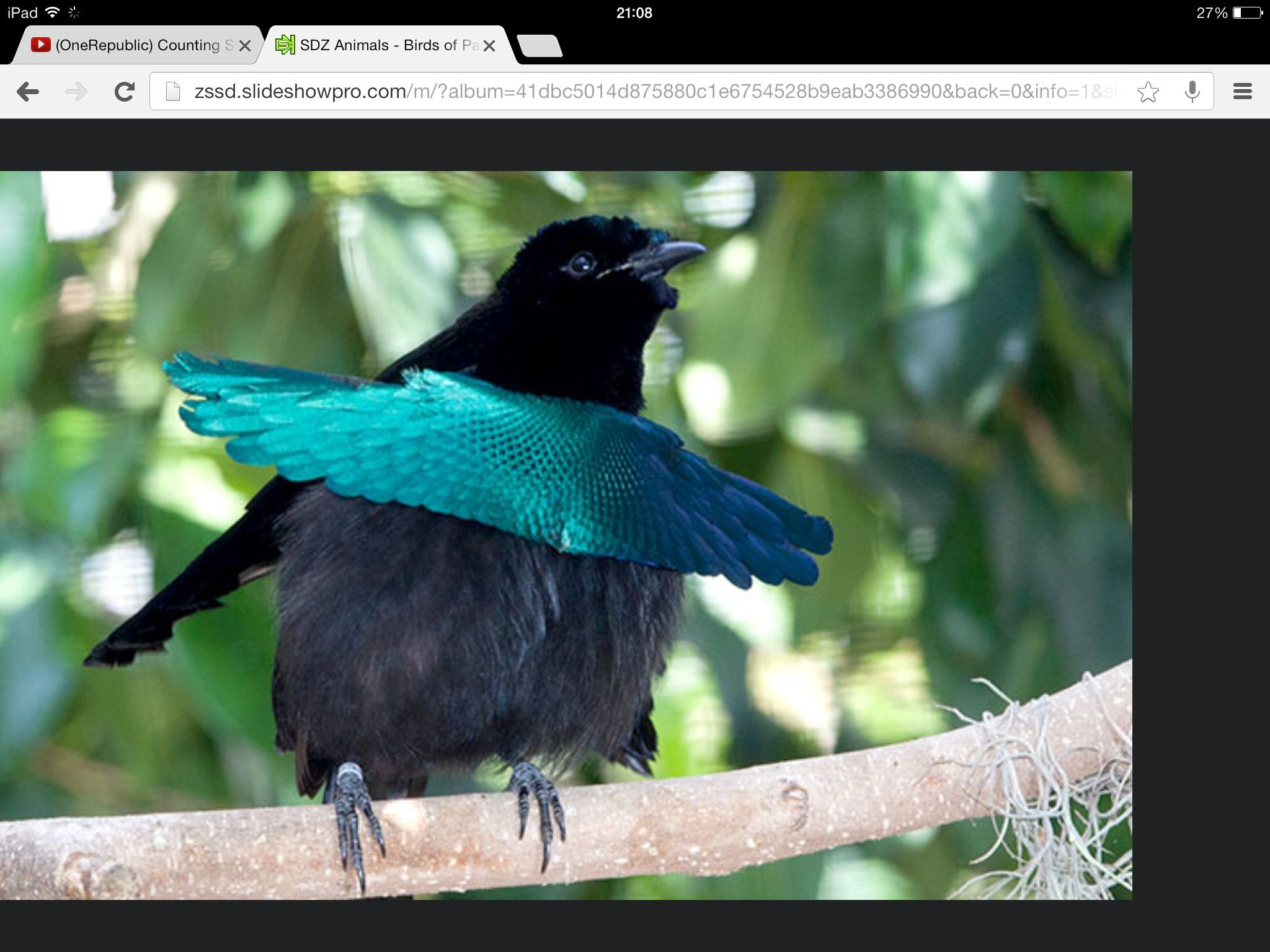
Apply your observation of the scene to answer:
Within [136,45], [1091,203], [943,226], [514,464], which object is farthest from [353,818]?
[1091,203]

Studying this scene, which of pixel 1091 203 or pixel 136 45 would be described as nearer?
pixel 136 45

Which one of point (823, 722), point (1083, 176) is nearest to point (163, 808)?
point (823, 722)

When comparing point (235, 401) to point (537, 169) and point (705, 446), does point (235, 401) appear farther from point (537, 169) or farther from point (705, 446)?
point (705, 446)

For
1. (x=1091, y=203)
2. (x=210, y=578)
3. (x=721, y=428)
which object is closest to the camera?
(x=210, y=578)

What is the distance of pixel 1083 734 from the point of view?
303cm

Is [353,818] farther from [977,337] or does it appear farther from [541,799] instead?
[977,337]

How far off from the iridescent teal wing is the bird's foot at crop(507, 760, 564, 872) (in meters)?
0.34

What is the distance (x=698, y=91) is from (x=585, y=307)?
475 millimetres

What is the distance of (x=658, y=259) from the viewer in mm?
3238

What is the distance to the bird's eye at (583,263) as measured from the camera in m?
3.28

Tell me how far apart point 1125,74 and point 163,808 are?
2076mm

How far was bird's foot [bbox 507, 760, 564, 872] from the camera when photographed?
291 cm

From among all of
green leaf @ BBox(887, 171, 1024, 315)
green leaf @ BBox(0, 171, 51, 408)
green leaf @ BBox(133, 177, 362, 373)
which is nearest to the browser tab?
green leaf @ BBox(0, 171, 51, 408)

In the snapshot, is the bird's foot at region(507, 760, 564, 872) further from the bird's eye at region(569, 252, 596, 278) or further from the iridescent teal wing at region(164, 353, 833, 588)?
the bird's eye at region(569, 252, 596, 278)
